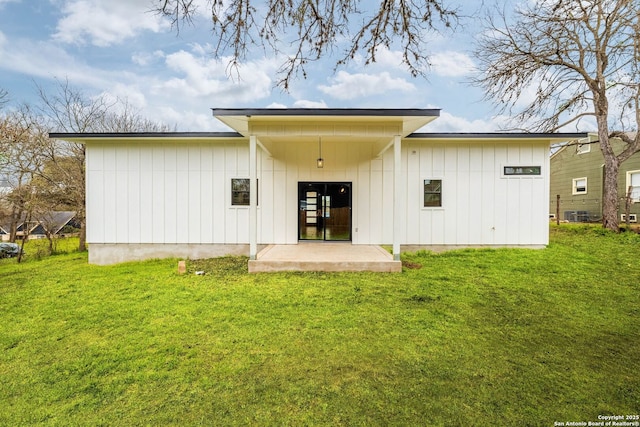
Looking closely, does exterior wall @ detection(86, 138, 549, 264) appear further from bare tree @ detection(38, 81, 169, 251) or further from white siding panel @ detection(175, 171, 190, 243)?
bare tree @ detection(38, 81, 169, 251)

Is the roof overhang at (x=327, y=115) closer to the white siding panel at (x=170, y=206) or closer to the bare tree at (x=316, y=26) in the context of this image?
Answer: the bare tree at (x=316, y=26)

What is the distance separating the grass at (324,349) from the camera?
6.95 feet

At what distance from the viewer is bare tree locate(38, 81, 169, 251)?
10680 millimetres

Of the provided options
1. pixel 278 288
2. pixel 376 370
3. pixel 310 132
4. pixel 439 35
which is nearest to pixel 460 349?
pixel 376 370

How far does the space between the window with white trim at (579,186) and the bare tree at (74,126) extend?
2288 centimetres

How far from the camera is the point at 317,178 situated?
26.7ft

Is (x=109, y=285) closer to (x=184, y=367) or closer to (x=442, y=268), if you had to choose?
(x=184, y=367)

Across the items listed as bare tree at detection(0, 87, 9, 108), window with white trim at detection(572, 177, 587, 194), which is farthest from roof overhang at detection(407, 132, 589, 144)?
bare tree at detection(0, 87, 9, 108)

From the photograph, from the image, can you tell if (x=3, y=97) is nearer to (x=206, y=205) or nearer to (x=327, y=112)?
(x=206, y=205)

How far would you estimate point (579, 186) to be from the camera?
16.3 meters

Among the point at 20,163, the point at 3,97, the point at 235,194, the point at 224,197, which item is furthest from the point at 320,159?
the point at 20,163

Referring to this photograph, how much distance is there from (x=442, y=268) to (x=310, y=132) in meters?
3.89

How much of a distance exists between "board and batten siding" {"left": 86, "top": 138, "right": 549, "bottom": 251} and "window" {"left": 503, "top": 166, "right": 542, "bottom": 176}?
10cm

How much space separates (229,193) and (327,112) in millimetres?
3616
